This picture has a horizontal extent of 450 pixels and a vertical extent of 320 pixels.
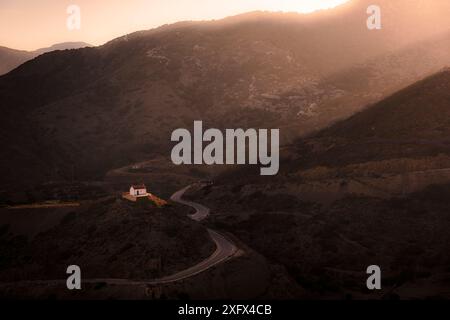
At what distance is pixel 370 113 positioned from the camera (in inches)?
5226

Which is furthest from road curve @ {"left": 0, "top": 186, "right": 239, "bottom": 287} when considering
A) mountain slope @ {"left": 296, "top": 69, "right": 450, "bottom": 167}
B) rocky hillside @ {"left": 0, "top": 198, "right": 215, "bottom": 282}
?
mountain slope @ {"left": 296, "top": 69, "right": 450, "bottom": 167}

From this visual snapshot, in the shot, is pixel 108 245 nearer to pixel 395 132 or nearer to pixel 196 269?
pixel 196 269

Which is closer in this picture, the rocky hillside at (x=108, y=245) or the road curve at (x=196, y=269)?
the road curve at (x=196, y=269)

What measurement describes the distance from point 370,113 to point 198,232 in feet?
233

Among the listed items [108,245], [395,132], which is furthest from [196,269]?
[395,132]

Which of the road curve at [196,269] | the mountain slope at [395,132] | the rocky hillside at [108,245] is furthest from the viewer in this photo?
the mountain slope at [395,132]

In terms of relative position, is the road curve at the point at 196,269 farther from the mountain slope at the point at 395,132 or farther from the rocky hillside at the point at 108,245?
the mountain slope at the point at 395,132

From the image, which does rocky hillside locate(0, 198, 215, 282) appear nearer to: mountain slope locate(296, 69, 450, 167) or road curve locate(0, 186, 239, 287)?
road curve locate(0, 186, 239, 287)

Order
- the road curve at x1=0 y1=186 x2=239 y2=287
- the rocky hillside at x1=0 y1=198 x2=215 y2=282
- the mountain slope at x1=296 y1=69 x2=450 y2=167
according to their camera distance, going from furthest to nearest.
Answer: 1. the mountain slope at x1=296 y1=69 x2=450 y2=167
2. the rocky hillside at x1=0 y1=198 x2=215 y2=282
3. the road curve at x1=0 y1=186 x2=239 y2=287

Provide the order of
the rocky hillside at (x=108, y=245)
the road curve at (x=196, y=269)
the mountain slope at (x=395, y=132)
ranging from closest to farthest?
the road curve at (x=196, y=269) → the rocky hillside at (x=108, y=245) → the mountain slope at (x=395, y=132)

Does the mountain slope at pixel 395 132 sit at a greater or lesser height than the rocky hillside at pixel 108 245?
greater

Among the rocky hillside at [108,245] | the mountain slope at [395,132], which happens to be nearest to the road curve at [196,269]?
the rocky hillside at [108,245]
